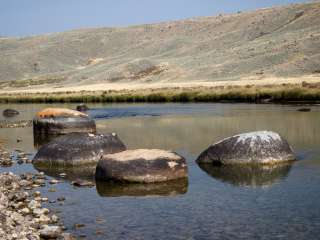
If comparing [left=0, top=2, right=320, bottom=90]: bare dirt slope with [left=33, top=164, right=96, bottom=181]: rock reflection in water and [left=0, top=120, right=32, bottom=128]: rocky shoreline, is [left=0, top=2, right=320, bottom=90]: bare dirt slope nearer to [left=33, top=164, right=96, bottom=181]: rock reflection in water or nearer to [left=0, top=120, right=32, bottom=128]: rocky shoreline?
[left=0, top=120, right=32, bottom=128]: rocky shoreline

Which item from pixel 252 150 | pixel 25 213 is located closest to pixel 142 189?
pixel 25 213

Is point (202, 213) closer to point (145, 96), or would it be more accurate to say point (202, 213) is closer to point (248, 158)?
point (248, 158)

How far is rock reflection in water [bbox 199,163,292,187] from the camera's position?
17.0 metres

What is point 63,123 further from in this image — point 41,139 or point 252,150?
point 252,150

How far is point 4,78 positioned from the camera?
485ft

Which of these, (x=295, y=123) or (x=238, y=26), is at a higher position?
(x=238, y=26)

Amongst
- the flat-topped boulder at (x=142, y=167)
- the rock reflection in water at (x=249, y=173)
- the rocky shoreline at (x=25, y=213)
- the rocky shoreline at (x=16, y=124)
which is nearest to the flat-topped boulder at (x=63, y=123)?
the rocky shoreline at (x=16, y=124)

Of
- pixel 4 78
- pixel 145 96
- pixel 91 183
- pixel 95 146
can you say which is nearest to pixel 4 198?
pixel 91 183

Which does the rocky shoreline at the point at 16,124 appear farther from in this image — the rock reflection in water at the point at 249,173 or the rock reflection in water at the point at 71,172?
the rock reflection in water at the point at 249,173

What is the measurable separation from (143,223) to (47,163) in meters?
8.88

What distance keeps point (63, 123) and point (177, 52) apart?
10331cm

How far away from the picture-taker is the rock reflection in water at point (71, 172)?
18938 millimetres

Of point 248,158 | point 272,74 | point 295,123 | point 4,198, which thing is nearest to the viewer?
point 4,198

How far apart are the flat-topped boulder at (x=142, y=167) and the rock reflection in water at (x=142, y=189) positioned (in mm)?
195
